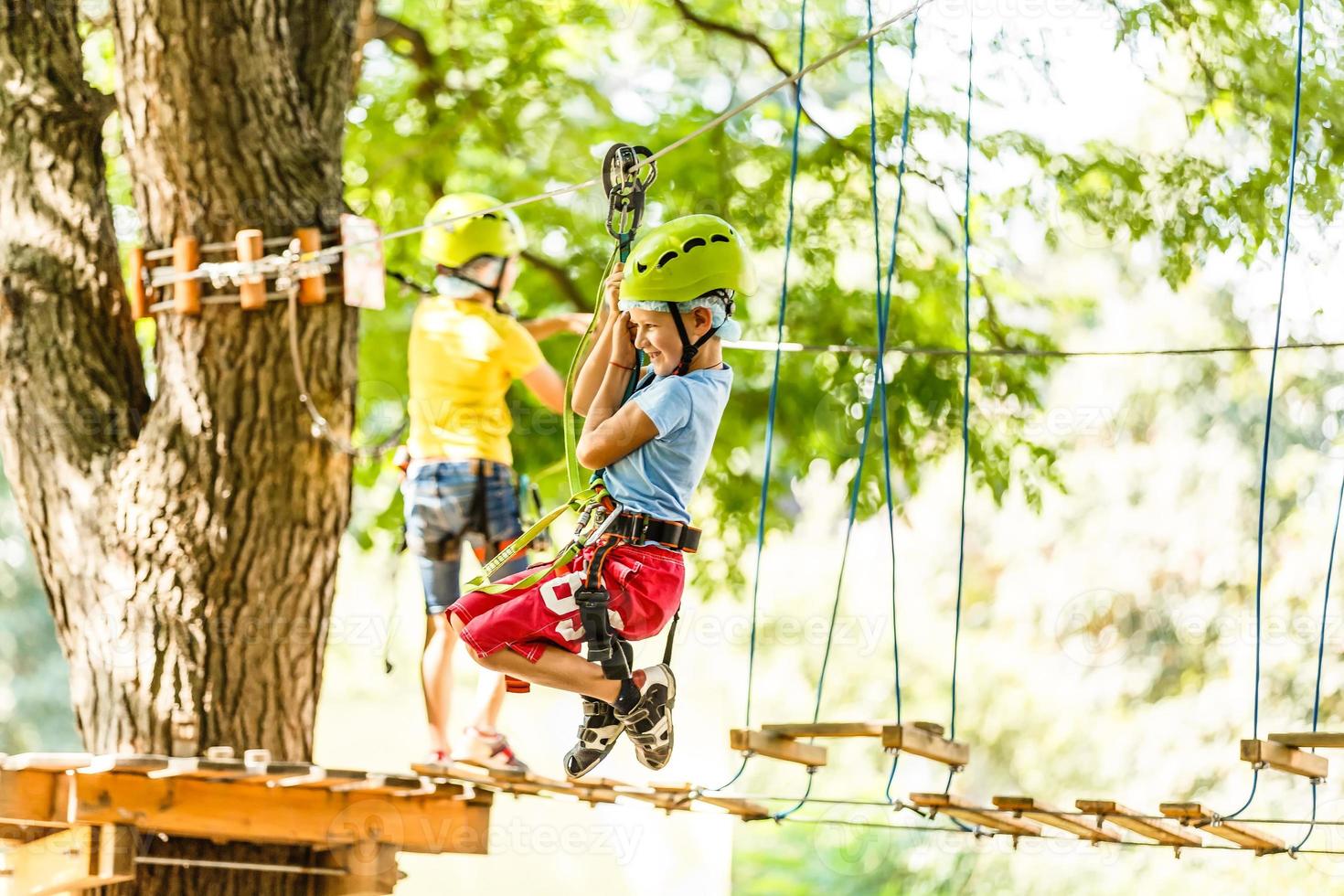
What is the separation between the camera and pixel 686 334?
3.29 m

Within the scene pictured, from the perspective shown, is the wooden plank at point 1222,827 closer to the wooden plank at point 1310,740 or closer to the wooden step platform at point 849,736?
the wooden plank at point 1310,740

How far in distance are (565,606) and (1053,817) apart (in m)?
1.71

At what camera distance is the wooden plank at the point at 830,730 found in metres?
3.86

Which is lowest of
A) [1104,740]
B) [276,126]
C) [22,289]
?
[1104,740]

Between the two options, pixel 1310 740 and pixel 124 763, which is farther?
pixel 124 763

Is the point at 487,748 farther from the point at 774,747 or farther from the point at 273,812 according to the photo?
the point at 774,747

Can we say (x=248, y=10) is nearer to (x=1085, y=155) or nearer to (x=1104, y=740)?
(x=1085, y=155)

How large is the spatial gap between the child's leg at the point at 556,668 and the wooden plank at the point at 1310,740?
1.64 meters

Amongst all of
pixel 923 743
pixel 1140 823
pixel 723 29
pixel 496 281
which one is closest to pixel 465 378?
pixel 496 281

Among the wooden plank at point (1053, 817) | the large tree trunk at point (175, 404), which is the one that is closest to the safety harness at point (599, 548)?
the wooden plank at point (1053, 817)

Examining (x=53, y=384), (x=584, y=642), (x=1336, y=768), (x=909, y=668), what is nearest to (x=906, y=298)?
(x=53, y=384)

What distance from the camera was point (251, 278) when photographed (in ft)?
17.0

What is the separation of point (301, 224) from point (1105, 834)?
124 inches

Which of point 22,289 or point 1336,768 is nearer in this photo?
point 22,289
